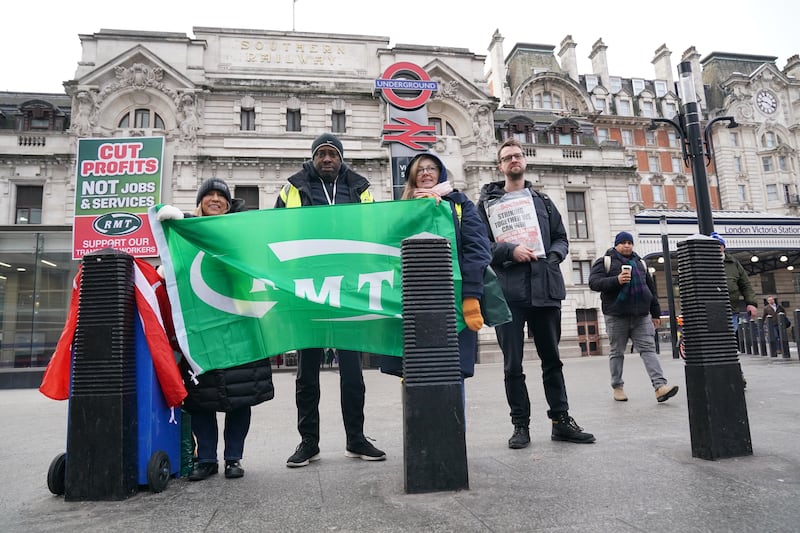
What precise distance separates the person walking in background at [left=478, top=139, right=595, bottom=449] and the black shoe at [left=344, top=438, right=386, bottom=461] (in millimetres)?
1105

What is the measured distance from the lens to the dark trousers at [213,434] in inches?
148

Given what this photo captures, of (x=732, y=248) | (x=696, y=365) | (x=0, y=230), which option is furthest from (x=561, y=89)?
(x=696, y=365)

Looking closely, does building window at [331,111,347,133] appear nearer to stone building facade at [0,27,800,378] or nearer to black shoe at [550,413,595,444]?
stone building facade at [0,27,800,378]

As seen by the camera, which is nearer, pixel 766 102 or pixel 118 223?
Result: pixel 118 223

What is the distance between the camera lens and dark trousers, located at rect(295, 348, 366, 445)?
4.20 metres

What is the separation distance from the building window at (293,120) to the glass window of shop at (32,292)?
1195 cm

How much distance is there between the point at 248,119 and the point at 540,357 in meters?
25.5

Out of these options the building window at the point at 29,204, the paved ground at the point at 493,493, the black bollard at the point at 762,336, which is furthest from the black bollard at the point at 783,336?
the building window at the point at 29,204

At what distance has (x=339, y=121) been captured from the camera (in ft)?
91.6

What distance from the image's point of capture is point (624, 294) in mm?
7090

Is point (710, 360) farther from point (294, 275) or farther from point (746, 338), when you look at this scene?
point (746, 338)

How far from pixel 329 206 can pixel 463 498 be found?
226 cm

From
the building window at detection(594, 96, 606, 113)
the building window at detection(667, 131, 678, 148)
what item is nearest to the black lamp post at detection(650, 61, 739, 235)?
the building window at detection(594, 96, 606, 113)

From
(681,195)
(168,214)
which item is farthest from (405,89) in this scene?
A: (681,195)
